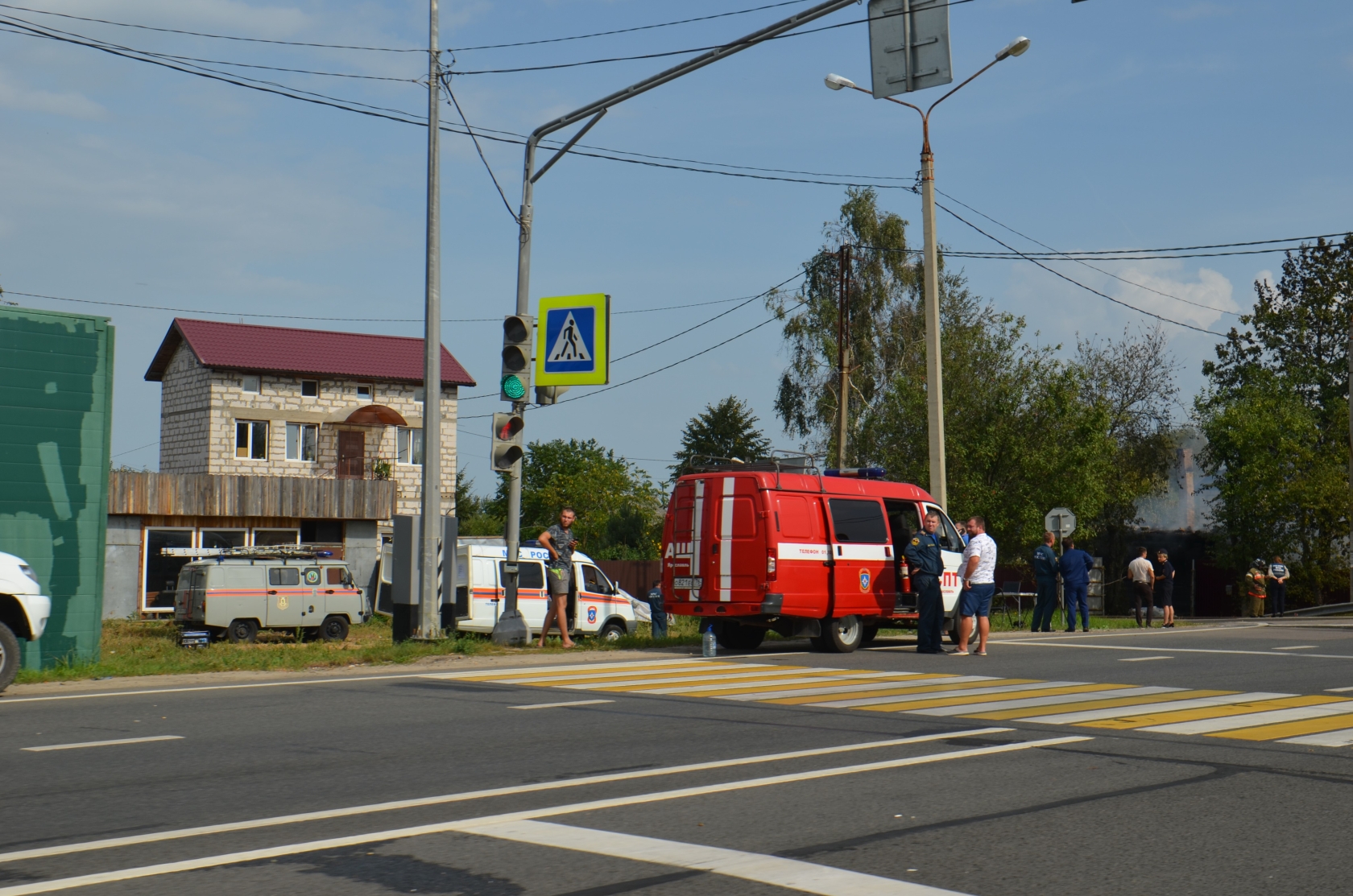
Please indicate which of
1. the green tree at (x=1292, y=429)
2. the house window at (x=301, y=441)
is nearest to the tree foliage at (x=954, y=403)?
the green tree at (x=1292, y=429)

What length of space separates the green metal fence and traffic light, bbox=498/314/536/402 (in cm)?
468

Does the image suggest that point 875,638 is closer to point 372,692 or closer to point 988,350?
point 372,692

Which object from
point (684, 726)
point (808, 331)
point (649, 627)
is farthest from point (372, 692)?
point (808, 331)

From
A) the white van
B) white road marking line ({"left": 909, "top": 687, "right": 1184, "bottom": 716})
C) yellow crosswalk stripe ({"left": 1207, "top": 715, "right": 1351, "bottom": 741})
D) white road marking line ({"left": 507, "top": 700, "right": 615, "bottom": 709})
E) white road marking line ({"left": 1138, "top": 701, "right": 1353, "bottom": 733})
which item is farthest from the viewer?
the white van

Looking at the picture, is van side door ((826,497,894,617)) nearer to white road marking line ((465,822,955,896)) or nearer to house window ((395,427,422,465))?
white road marking line ((465,822,955,896))

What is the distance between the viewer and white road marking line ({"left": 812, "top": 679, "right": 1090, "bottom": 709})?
34.8 feet

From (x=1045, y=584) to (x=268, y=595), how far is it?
61.1ft

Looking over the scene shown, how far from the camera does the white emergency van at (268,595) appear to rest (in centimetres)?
3134

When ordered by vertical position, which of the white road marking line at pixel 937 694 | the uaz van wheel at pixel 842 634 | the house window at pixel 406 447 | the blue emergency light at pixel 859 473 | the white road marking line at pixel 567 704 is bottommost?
the white road marking line at pixel 937 694

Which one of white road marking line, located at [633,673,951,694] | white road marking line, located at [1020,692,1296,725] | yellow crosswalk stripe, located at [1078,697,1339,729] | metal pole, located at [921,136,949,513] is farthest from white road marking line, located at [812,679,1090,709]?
metal pole, located at [921,136,949,513]

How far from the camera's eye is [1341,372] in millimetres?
57750

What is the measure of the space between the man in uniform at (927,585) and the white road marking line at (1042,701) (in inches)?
192

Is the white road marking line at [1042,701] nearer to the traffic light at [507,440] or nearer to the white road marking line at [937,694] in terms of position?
the white road marking line at [937,694]

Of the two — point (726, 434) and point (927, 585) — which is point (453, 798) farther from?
point (726, 434)
